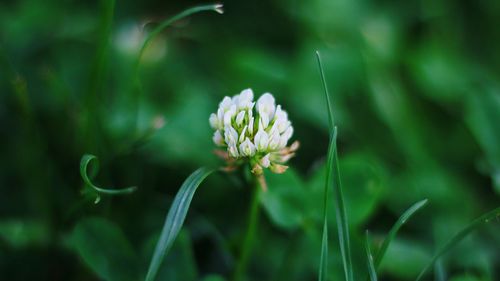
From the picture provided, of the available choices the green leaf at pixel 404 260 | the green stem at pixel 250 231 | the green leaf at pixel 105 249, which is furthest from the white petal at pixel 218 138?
the green leaf at pixel 404 260

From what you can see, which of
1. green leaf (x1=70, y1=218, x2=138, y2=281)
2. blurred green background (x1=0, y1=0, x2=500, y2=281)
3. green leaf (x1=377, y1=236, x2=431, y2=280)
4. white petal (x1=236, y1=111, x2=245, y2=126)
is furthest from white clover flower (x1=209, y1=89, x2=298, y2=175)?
green leaf (x1=377, y1=236, x2=431, y2=280)

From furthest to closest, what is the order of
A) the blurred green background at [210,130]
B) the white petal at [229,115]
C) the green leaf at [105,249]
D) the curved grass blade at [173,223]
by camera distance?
the blurred green background at [210,130] → the green leaf at [105,249] → the white petal at [229,115] → the curved grass blade at [173,223]

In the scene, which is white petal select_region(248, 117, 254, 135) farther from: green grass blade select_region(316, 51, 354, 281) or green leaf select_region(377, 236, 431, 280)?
green leaf select_region(377, 236, 431, 280)

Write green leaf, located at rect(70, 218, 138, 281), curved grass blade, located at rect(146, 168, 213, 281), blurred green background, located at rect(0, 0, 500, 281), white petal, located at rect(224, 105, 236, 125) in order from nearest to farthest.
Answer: curved grass blade, located at rect(146, 168, 213, 281), white petal, located at rect(224, 105, 236, 125), green leaf, located at rect(70, 218, 138, 281), blurred green background, located at rect(0, 0, 500, 281)

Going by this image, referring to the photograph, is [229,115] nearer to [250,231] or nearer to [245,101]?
[245,101]

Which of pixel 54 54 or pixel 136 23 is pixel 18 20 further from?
pixel 136 23

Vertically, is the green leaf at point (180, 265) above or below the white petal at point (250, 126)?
below

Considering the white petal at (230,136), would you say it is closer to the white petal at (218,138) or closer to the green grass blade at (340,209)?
the white petal at (218,138)
